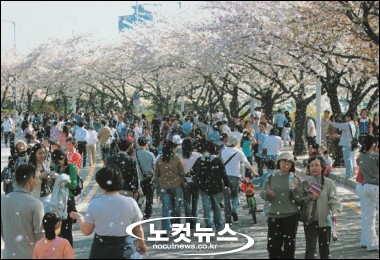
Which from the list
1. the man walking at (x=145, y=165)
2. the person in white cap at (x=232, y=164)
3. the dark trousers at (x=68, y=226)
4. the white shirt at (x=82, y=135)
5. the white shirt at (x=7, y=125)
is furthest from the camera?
the white shirt at (x=7, y=125)

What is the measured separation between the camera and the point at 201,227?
11648 mm

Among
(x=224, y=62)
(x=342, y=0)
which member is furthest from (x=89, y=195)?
(x=224, y=62)

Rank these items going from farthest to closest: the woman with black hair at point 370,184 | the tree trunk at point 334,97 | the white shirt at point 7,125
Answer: the white shirt at point 7,125 → the tree trunk at point 334,97 → the woman with black hair at point 370,184

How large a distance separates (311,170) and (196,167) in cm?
307

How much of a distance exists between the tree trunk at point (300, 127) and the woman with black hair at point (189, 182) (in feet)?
47.6

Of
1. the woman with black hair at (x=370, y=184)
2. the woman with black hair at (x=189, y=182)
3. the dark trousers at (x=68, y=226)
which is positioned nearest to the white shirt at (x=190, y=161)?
the woman with black hair at (x=189, y=182)

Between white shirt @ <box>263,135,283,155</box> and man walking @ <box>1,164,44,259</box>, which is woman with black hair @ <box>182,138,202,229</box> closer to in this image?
white shirt @ <box>263,135,283,155</box>

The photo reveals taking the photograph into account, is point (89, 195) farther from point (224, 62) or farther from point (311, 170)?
point (224, 62)

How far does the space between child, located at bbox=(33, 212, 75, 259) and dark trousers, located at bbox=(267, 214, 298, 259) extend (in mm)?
2584

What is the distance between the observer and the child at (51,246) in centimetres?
598

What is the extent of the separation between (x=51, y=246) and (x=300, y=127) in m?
20.8

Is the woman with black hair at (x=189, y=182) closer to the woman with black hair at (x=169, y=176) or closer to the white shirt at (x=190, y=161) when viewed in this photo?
the white shirt at (x=190, y=161)

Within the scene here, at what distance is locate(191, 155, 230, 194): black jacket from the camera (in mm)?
10773

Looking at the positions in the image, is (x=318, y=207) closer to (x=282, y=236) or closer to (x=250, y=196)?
(x=282, y=236)
